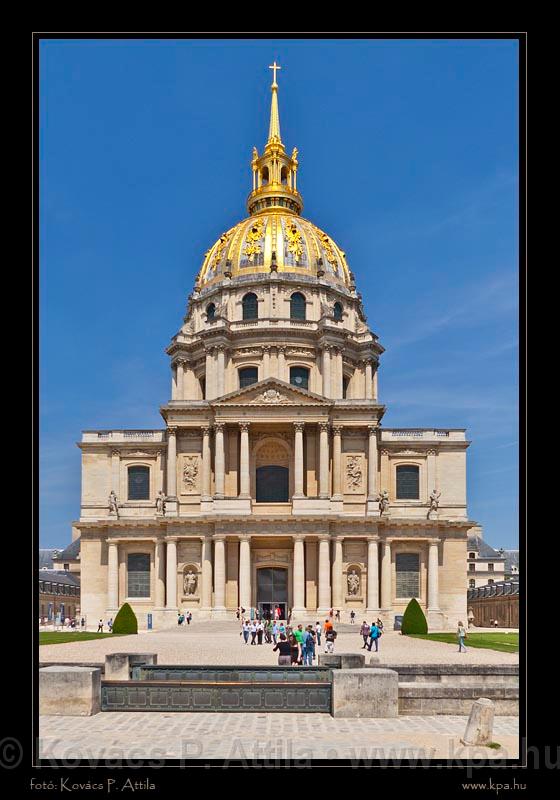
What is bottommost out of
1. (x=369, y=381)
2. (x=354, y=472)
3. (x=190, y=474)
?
(x=190, y=474)

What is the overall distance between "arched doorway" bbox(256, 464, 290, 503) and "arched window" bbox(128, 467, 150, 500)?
Answer: 8661 millimetres

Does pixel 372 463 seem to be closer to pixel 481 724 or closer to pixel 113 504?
pixel 113 504

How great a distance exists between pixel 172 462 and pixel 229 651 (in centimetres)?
3027

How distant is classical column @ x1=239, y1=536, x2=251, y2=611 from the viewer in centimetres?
6084

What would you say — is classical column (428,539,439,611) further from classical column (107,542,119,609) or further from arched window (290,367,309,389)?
classical column (107,542,119,609)

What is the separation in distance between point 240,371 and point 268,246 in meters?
12.1

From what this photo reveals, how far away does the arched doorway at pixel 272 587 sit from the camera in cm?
6259

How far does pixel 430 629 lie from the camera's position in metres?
61.2

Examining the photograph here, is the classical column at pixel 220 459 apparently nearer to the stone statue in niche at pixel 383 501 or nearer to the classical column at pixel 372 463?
the classical column at pixel 372 463

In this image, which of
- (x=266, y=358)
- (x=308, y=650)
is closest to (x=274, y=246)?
(x=266, y=358)

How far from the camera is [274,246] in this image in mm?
77250
